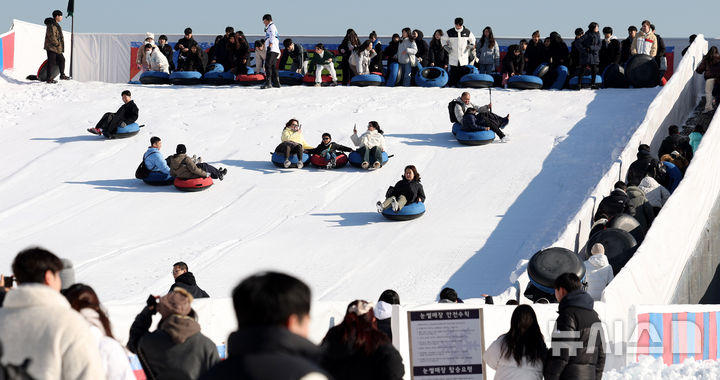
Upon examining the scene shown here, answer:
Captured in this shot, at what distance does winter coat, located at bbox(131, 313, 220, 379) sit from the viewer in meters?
4.80

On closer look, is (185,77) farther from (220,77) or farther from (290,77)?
(290,77)

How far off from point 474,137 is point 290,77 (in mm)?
6123

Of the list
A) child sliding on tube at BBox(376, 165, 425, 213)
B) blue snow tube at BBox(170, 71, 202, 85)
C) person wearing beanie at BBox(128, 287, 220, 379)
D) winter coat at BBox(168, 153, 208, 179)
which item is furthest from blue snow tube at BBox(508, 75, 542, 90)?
person wearing beanie at BBox(128, 287, 220, 379)

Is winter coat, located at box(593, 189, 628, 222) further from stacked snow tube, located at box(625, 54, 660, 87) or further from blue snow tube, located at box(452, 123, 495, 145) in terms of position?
stacked snow tube, located at box(625, 54, 660, 87)

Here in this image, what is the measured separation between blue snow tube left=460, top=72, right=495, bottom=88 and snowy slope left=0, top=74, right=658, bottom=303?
1.07 ft

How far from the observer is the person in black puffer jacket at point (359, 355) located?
473 cm

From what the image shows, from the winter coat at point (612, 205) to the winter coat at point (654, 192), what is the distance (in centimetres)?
78

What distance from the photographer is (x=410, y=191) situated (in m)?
14.9

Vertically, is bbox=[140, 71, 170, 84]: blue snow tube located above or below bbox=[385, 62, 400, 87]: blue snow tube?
below

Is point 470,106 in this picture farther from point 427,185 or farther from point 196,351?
point 196,351

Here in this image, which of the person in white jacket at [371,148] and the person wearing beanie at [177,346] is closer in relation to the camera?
the person wearing beanie at [177,346]

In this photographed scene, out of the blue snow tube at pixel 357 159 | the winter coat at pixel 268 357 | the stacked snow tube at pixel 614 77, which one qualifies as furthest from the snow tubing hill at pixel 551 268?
the stacked snow tube at pixel 614 77

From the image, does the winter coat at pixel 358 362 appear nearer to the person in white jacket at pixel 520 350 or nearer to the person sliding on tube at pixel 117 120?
the person in white jacket at pixel 520 350

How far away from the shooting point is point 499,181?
16953mm
